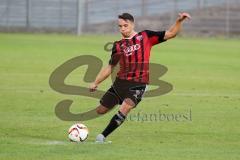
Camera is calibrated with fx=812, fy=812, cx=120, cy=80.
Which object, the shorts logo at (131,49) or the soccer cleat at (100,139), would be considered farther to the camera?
the shorts logo at (131,49)

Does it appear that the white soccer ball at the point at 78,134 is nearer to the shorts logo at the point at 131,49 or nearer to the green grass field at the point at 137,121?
the green grass field at the point at 137,121

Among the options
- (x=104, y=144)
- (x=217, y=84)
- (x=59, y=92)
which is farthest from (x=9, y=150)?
(x=217, y=84)

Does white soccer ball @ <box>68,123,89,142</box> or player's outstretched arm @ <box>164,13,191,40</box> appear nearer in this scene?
player's outstretched arm @ <box>164,13,191,40</box>

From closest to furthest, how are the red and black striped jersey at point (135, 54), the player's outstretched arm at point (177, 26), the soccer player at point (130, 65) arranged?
the player's outstretched arm at point (177, 26)
the soccer player at point (130, 65)
the red and black striped jersey at point (135, 54)

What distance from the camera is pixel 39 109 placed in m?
17.8

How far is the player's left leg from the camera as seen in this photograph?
43.0 feet

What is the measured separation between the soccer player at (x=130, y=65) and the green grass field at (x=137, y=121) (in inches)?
22.6

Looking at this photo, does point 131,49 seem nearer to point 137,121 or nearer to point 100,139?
point 100,139

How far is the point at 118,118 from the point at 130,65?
0.90 m

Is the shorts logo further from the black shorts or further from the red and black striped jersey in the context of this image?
the black shorts

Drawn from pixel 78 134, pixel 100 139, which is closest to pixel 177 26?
pixel 100 139

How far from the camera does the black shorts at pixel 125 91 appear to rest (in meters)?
13.3

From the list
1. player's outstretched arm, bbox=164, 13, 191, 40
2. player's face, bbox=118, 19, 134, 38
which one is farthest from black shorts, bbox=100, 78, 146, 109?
player's outstretched arm, bbox=164, 13, 191, 40

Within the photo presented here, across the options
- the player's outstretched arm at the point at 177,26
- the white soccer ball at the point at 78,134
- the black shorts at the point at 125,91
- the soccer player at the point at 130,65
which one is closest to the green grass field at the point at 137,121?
the white soccer ball at the point at 78,134
